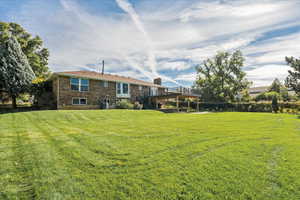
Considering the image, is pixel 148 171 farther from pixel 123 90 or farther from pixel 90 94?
pixel 123 90

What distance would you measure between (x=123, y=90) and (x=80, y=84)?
559 cm

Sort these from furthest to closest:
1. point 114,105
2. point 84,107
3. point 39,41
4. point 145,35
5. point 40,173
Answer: point 39,41 < point 114,105 < point 84,107 < point 145,35 < point 40,173

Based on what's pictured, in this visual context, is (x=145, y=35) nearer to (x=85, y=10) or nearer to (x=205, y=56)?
(x=85, y=10)

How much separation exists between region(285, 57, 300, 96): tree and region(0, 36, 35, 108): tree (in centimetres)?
3551

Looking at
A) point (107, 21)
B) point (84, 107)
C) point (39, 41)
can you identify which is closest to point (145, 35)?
point (107, 21)

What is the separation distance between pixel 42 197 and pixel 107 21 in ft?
39.4

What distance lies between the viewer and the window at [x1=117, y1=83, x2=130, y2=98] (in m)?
20.1

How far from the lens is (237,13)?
9.64m

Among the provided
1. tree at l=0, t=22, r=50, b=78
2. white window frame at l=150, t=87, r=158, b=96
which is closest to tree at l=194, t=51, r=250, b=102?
white window frame at l=150, t=87, r=158, b=96

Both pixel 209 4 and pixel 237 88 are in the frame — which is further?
pixel 237 88

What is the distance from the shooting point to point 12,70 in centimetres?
1409

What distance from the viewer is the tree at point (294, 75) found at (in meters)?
22.9

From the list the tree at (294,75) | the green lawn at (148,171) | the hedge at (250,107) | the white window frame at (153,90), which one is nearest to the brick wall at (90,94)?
the white window frame at (153,90)

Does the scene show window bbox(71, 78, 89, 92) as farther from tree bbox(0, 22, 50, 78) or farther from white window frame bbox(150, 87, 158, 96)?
white window frame bbox(150, 87, 158, 96)
